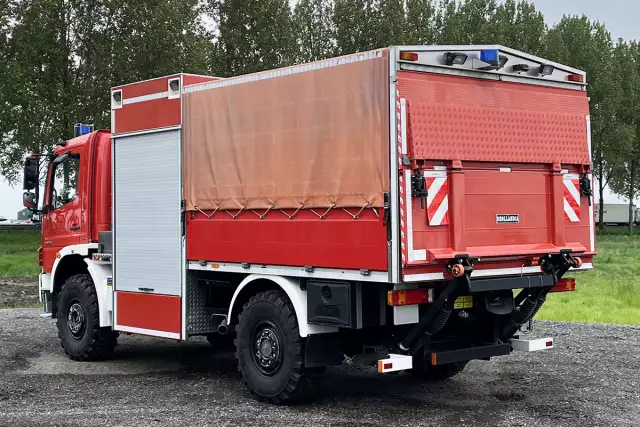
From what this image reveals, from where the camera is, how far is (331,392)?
866 cm

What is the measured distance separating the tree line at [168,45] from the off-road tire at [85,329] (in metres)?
22.1

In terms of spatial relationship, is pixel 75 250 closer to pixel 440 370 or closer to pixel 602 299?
pixel 440 370

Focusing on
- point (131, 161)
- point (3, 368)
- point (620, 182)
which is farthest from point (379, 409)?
point (620, 182)

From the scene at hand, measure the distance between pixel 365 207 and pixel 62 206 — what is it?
5693mm

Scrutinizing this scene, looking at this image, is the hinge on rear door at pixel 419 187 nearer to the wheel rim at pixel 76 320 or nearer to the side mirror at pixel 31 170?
the wheel rim at pixel 76 320

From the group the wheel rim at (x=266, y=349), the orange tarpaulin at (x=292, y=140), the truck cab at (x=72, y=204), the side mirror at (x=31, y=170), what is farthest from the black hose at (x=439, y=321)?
the side mirror at (x=31, y=170)

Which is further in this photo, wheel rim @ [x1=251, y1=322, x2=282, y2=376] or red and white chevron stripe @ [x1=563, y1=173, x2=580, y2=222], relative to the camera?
red and white chevron stripe @ [x1=563, y1=173, x2=580, y2=222]

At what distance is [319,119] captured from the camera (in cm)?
766

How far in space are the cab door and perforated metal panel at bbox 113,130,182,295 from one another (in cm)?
99

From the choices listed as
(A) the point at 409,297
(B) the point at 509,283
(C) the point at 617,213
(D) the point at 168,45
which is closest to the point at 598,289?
(B) the point at 509,283

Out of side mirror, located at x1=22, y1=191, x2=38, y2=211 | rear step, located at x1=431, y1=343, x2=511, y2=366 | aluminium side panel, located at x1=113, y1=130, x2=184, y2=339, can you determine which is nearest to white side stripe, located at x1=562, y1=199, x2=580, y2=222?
rear step, located at x1=431, y1=343, x2=511, y2=366

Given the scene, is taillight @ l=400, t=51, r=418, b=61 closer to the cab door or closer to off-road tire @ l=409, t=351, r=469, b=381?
off-road tire @ l=409, t=351, r=469, b=381

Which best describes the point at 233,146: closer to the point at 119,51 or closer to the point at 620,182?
the point at 119,51

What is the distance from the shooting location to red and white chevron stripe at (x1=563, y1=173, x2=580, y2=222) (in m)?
8.21
